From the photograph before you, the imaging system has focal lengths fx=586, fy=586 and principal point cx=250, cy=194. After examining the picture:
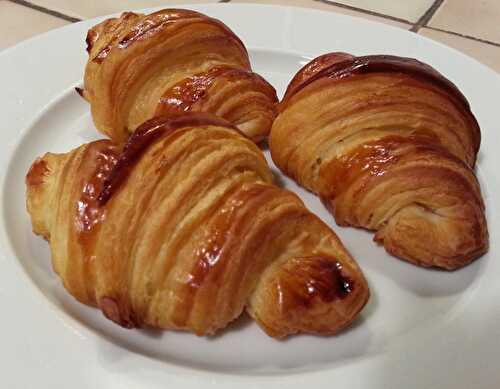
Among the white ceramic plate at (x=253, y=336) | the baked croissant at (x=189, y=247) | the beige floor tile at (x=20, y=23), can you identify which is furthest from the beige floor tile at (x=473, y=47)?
the beige floor tile at (x=20, y=23)

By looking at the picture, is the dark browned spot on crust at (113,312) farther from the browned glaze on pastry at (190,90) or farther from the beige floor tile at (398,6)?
the beige floor tile at (398,6)

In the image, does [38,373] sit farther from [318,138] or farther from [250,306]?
[318,138]

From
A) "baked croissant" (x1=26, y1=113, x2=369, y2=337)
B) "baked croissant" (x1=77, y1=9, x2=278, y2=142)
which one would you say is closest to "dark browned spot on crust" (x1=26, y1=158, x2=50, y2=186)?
"baked croissant" (x1=26, y1=113, x2=369, y2=337)

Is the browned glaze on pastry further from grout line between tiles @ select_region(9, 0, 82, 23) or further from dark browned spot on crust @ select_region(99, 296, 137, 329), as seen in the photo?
grout line between tiles @ select_region(9, 0, 82, 23)

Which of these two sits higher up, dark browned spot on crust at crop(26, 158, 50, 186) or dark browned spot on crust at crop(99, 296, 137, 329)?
dark browned spot on crust at crop(26, 158, 50, 186)

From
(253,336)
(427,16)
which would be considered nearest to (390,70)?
(253,336)

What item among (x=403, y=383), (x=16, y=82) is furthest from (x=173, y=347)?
(x=16, y=82)
